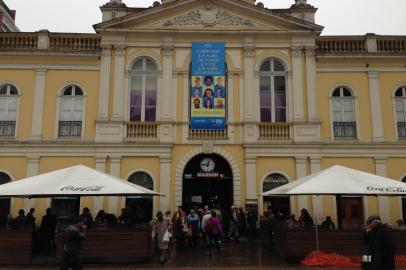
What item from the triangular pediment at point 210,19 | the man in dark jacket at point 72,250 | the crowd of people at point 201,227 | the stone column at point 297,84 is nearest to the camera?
the man in dark jacket at point 72,250

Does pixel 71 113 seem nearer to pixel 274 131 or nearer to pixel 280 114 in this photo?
pixel 274 131

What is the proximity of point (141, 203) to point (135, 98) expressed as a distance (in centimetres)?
510

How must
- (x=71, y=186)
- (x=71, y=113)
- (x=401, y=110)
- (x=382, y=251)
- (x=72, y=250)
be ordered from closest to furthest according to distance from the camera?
1. (x=382, y=251)
2. (x=72, y=250)
3. (x=71, y=186)
4. (x=71, y=113)
5. (x=401, y=110)

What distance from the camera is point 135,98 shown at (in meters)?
21.8

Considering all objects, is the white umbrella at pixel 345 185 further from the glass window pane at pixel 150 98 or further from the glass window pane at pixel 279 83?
the glass window pane at pixel 150 98

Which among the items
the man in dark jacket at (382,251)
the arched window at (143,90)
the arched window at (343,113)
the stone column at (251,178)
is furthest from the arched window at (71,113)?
the man in dark jacket at (382,251)

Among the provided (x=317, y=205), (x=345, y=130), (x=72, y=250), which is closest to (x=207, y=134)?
(x=317, y=205)

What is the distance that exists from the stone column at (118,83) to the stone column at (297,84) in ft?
27.3

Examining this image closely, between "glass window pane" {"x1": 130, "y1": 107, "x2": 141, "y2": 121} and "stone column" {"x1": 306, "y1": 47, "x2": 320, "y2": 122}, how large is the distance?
816 cm

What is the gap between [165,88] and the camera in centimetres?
2156

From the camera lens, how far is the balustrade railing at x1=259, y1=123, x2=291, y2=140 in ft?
69.9

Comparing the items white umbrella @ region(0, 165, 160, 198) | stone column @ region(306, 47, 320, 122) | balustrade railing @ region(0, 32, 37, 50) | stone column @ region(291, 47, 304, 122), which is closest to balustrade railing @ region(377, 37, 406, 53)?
stone column @ region(306, 47, 320, 122)

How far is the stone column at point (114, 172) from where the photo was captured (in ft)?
67.1

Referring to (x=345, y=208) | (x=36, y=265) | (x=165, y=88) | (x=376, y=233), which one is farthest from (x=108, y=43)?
(x=376, y=233)
